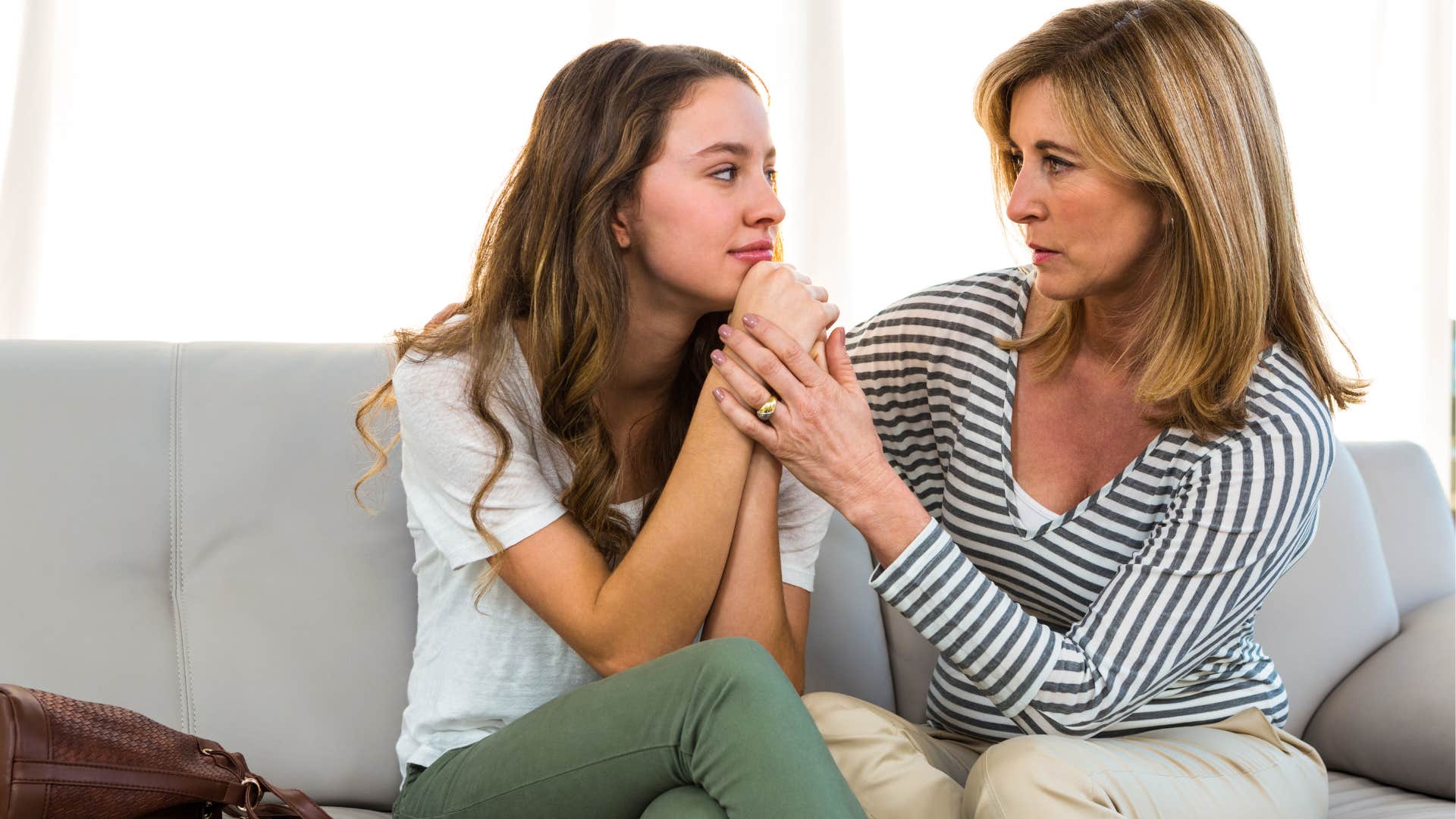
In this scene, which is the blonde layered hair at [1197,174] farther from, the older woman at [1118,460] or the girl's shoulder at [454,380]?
the girl's shoulder at [454,380]

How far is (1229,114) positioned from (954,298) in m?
0.43

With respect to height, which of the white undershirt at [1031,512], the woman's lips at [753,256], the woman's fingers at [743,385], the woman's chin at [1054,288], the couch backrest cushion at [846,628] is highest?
the woman's chin at [1054,288]

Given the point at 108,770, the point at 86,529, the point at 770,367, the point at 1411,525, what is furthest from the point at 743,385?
the point at 1411,525

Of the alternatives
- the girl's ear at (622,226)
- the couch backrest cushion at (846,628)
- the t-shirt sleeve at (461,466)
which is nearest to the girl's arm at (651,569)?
the t-shirt sleeve at (461,466)

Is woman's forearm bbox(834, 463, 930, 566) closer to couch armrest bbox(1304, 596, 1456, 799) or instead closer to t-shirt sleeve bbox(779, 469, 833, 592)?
t-shirt sleeve bbox(779, 469, 833, 592)

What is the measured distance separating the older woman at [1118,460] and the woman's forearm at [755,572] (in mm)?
71

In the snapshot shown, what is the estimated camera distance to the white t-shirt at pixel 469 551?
129 centimetres

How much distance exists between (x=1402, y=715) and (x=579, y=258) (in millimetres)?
1308

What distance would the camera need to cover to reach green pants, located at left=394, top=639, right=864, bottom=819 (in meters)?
1.07

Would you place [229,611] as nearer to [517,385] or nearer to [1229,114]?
[517,385]

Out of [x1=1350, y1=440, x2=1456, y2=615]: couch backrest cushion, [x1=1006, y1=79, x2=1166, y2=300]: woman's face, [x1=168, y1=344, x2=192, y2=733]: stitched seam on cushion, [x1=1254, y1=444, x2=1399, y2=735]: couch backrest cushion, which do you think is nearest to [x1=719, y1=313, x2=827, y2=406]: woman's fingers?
[x1=1006, y1=79, x2=1166, y2=300]: woman's face

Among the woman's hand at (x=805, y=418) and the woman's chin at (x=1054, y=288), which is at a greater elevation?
the woman's chin at (x=1054, y=288)

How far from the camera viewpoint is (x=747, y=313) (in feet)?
4.45

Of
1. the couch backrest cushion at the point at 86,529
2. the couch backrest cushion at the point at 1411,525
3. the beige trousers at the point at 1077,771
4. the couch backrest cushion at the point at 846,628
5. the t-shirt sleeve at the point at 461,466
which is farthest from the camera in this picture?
the couch backrest cushion at the point at 1411,525
